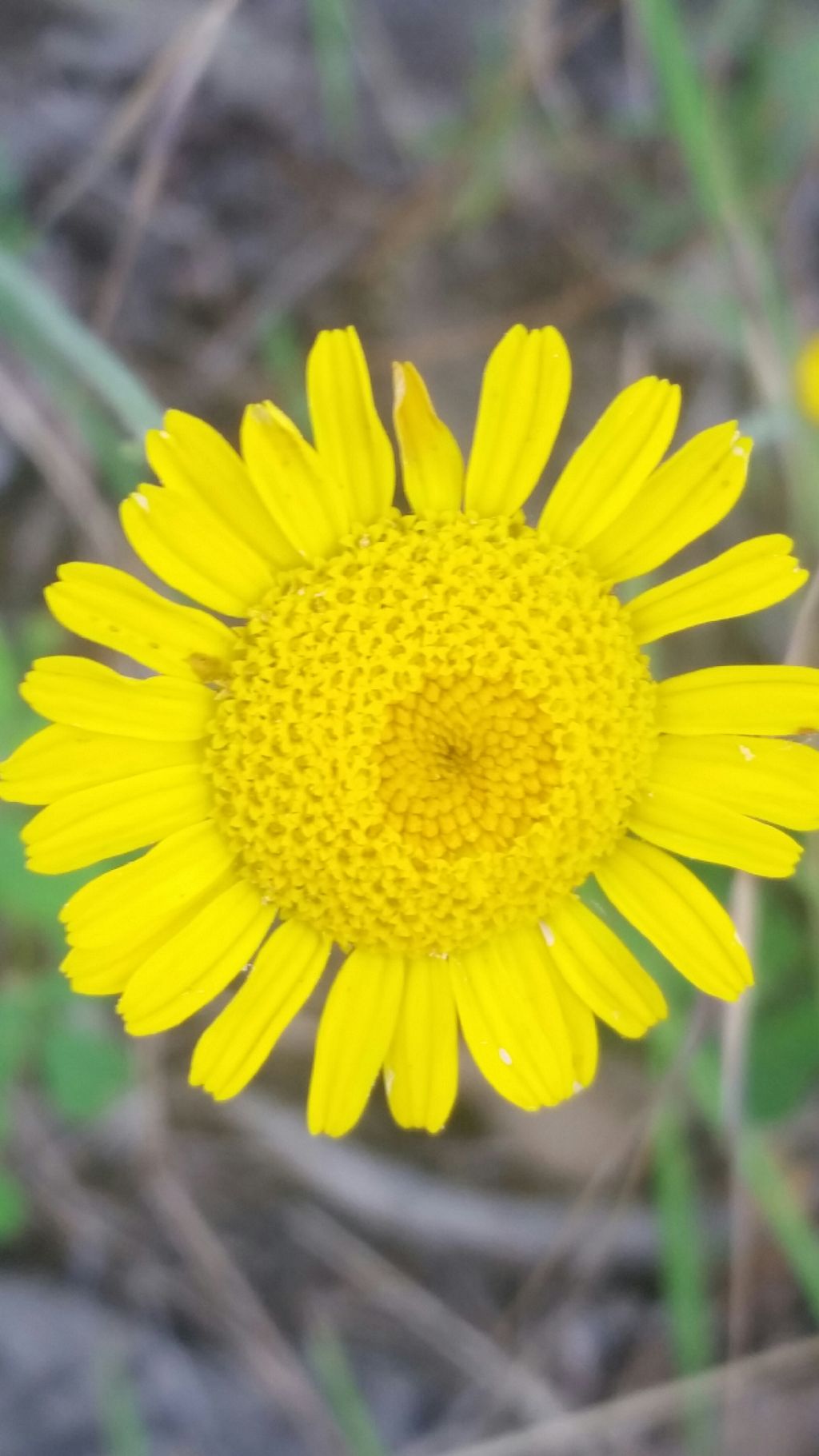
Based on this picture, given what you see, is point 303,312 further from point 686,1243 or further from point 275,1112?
point 686,1243

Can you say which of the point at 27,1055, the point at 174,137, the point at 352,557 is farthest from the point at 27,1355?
the point at 174,137

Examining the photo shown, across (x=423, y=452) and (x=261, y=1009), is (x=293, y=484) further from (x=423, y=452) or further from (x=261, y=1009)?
(x=261, y=1009)

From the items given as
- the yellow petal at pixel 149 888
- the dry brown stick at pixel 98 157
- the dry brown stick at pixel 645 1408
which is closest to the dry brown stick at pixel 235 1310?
the dry brown stick at pixel 645 1408

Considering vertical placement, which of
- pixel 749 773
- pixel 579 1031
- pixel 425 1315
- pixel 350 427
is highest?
pixel 350 427

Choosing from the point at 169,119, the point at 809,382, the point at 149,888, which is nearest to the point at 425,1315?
the point at 149,888

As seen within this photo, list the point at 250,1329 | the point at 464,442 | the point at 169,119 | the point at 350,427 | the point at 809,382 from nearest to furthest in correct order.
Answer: the point at 350,427 < the point at 169,119 < the point at 809,382 < the point at 250,1329 < the point at 464,442

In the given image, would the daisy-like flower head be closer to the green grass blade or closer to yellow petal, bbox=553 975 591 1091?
yellow petal, bbox=553 975 591 1091
